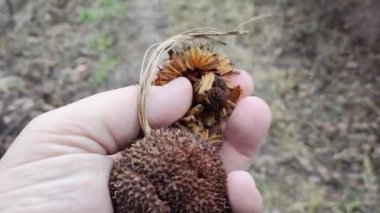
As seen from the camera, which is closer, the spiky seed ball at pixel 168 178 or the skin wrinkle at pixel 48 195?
the spiky seed ball at pixel 168 178

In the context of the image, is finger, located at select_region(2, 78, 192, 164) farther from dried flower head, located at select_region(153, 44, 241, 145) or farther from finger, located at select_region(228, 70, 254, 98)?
finger, located at select_region(228, 70, 254, 98)

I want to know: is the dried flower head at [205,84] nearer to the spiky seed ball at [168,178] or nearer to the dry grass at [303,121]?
the spiky seed ball at [168,178]

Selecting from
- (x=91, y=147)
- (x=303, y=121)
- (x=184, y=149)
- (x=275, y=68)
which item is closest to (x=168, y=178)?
(x=184, y=149)

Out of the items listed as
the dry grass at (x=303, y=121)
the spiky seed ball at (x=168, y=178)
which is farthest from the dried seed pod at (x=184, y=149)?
the dry grass at (x=303, y=121)

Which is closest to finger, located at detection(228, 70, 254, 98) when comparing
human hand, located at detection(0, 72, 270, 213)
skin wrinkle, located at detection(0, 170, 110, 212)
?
human hand, located at detection(0, 72, 270, 213)

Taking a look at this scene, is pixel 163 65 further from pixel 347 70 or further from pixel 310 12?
pixel 310 12

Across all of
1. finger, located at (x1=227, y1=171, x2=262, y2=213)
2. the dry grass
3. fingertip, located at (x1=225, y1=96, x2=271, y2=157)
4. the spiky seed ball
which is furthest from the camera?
the dry grass
